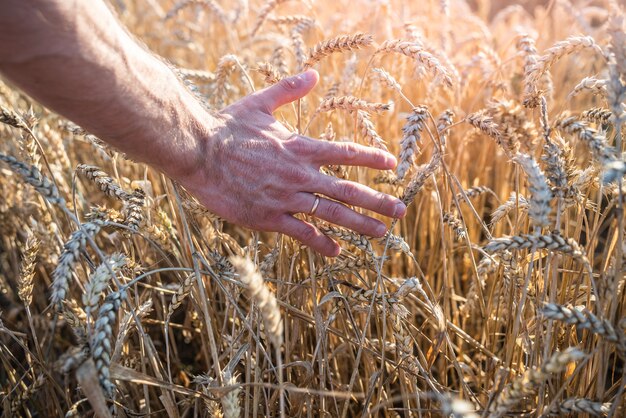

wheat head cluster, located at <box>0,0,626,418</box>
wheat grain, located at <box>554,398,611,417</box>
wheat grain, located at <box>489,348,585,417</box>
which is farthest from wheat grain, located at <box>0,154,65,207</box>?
wheat grain, located at <box>554,398,611,417</box>

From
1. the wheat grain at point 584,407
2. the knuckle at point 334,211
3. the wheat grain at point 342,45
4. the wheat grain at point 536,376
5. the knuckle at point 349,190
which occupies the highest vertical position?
the wheat grain at point 342,45

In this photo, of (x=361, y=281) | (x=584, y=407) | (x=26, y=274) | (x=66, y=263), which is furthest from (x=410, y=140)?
(x=26, y=274)

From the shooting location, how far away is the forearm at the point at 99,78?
0.95 meters

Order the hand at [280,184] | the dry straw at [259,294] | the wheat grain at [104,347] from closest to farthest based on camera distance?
the dry straw at [259,294]
the wheat grain at [104,347]
the hand at [280,184]

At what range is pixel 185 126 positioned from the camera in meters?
1.21

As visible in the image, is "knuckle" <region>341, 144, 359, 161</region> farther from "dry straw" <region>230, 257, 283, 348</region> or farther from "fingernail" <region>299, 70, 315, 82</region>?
"dry straw" <region>230, 257, 283, 348</region>

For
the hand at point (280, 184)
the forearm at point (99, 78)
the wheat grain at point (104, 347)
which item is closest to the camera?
the wheat grain at point (104, 347)

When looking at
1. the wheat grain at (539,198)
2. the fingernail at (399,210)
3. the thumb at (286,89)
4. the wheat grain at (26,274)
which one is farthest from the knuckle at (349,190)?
the wheat grain at (26,274)

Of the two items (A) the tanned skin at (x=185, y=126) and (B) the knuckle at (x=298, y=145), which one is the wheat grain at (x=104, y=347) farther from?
(B) the knuckle at (x=298, y=145)

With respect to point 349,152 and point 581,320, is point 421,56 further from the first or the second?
point 581,320

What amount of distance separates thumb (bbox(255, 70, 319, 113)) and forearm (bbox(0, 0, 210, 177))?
0.17m

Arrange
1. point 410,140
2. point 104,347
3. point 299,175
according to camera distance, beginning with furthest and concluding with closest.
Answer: point 299,175 → point 410,140 → point 104,347

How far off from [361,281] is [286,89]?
0.57m

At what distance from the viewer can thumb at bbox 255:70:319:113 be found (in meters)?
1.32
